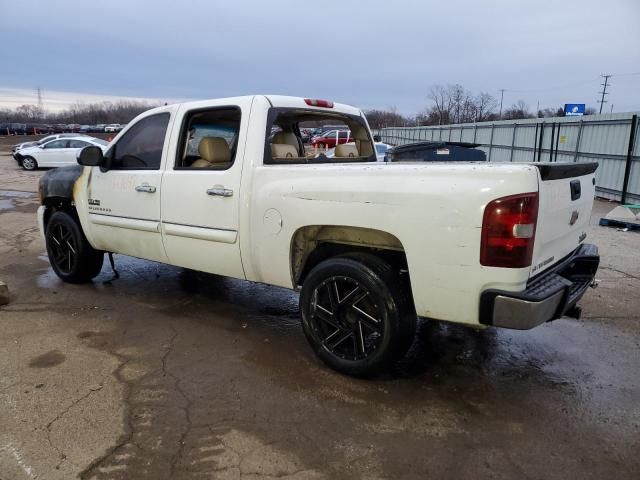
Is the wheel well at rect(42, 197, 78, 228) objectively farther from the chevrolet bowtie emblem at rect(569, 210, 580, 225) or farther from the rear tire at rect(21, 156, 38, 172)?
the rear tire at rect(21, 156, 38, 172)

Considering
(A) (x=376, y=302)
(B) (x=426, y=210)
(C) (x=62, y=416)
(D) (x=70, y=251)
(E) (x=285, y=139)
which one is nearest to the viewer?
(B) (x=426, y=210)

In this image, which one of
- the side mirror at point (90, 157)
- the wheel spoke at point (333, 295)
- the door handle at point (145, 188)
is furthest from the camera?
the side mirror at point (90, 157)

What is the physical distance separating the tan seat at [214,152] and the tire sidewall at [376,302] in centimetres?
139

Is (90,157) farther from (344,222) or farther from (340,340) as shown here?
(340,340)

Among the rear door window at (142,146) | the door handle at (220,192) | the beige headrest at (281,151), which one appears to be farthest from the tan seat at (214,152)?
the rear door window at (142,146)

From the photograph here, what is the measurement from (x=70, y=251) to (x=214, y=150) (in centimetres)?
252

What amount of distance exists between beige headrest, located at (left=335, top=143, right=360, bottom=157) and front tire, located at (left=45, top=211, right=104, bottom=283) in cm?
293

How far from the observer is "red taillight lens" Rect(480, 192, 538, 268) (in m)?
2.55

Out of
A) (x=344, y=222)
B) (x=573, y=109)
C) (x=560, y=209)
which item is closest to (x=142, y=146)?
(x=344, y=222)

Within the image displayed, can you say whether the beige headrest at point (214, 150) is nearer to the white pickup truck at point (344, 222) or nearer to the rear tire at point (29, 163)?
the white pickup truck at point (344, 222)

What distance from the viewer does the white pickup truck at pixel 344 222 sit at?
2.65 meters

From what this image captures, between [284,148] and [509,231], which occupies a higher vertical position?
[284,148]

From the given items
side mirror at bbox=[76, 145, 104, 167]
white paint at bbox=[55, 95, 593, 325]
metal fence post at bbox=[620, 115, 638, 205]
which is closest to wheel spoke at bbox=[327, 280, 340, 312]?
white paint at bbox=[55, 95, 593, 325]

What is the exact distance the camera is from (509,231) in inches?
101
